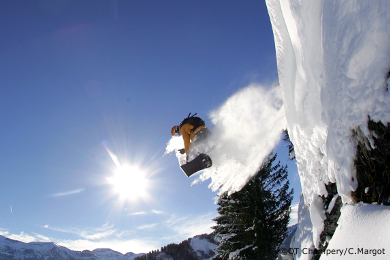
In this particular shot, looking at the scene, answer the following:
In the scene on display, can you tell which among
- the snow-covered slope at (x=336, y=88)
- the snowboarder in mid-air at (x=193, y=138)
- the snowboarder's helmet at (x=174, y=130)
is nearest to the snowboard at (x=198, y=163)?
the snowboarder in mid-air at (x=193, y=138)

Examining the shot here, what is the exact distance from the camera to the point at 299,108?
133 inches

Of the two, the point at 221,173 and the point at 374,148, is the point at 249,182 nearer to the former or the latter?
the point at 221,173

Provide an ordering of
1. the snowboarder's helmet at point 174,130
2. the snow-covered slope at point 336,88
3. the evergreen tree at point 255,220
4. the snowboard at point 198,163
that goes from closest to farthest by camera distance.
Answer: the snow-covered slope at point 336,88 < the snowboard at point 198,163 < the snowboarder's helmet at point 174,130 < the evergreen tree at point 255,220

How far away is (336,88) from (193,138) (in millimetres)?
4690

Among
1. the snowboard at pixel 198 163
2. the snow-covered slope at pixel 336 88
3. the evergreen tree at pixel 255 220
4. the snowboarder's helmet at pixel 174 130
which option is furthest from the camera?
the evergreen tree at pixel 255 220

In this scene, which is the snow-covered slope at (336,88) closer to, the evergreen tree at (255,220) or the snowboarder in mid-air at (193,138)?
the snowboarder in mid-air at (193,138)

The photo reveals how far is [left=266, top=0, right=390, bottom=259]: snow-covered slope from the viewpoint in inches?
72.2

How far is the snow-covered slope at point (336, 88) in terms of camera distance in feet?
6.01

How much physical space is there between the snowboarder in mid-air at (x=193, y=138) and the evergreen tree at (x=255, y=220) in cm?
561

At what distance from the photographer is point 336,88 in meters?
2.29

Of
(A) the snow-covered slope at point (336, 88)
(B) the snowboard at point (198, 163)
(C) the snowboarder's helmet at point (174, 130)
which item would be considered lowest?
(A) the snow-covered slope at point (336, 88)

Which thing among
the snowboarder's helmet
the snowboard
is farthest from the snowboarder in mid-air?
the snowboarder's helmet

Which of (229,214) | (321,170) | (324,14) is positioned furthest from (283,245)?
(324,14)

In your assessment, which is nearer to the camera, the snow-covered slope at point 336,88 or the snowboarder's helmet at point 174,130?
the snow-covered slope at point 336,88
